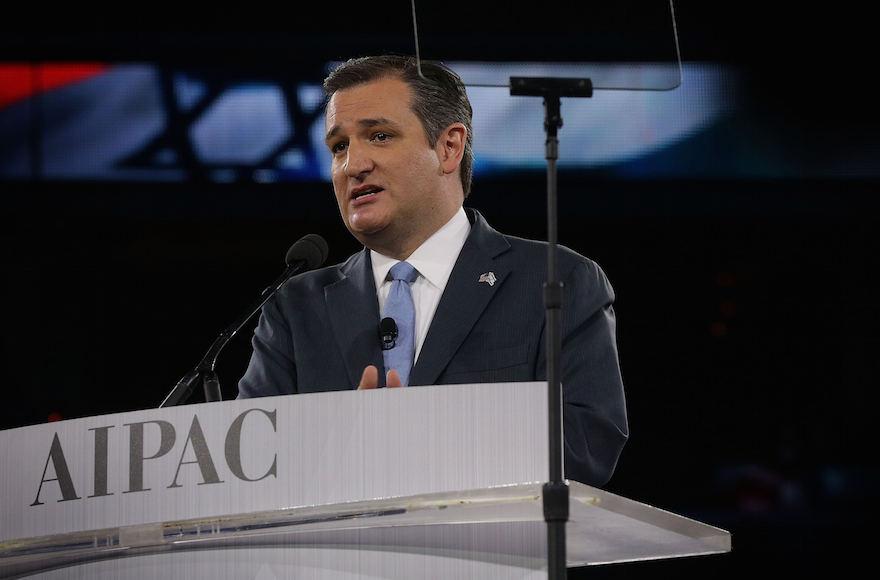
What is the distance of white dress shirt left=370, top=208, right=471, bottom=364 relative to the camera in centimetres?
208

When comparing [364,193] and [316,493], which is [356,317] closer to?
Result: [364,193]

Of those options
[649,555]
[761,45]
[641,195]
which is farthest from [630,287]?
[649,555]

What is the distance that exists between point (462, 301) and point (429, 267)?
0.17 metres

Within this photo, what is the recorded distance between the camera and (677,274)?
448cm

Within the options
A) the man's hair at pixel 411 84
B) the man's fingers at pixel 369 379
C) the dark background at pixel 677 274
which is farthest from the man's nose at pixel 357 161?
the dark background at pixel 677 274

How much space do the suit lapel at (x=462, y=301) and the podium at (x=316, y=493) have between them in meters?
0.56

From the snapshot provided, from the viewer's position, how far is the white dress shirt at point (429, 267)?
208 centimetres

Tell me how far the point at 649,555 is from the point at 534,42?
2.76 feet

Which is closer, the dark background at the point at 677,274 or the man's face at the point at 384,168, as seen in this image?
the man's face at the point at 384,168

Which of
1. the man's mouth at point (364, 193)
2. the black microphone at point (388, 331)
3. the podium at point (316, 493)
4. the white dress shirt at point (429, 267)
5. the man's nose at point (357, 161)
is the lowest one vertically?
the podium at point (316, 493)

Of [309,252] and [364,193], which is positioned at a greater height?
[364,193]

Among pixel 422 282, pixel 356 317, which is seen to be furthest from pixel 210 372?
pixel 422 282

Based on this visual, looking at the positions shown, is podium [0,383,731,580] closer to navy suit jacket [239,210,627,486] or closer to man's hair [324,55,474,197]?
navy suit jacket [239,210,627,486]

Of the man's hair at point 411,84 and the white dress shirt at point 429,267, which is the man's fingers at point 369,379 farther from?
the man's hair at point 411,84
